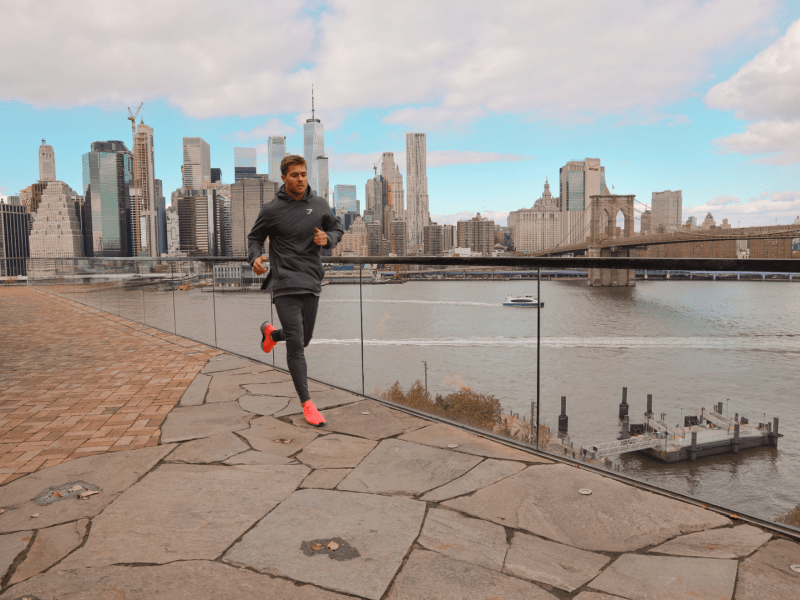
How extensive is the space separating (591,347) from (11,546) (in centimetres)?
3256

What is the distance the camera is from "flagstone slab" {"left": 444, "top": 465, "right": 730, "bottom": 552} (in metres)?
1.24

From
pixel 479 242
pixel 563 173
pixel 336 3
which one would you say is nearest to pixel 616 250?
pixel 336 3

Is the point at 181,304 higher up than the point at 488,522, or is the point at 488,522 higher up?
the point at 181,304

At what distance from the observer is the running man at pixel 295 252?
2184 mm

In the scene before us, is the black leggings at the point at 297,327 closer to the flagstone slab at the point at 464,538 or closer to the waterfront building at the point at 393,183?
the flagstone slab at the point at 464,538

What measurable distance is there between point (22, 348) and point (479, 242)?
335ft

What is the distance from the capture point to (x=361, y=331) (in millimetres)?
3047

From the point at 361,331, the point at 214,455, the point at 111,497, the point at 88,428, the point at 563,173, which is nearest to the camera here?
the point at 111,497

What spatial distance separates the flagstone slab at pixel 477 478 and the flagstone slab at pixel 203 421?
0.98 meters

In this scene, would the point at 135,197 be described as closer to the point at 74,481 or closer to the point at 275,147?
the point at 275,147

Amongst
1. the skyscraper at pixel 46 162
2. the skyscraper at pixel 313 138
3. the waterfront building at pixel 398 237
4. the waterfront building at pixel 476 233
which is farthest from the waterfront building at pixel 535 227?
the skyscraper at pixel 46 162

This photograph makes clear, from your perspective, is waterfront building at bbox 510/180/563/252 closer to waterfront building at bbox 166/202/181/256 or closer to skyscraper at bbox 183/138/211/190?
waterfront building at bbox 166/202/181/256

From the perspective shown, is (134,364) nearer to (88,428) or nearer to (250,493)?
(88,428)

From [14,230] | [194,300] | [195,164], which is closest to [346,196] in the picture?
[195,164]
